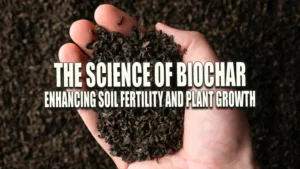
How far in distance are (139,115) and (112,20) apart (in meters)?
0.72

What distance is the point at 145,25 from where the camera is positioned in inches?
156

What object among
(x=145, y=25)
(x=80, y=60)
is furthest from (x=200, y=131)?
(x=145, y=25)

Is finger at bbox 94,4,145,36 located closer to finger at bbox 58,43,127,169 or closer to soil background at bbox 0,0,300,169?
finger at bbox 58,43,127,169

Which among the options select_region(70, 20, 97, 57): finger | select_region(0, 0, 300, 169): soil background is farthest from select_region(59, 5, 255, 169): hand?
select_region(0, 0, 300, 169): soil background

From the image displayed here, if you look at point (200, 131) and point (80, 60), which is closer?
point (200, 131)

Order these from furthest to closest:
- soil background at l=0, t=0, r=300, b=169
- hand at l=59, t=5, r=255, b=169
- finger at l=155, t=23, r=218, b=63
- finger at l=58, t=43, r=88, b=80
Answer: soil background at l=0, t=0, r=300, b=169 → finger at l=58, t=43, r=88, b=80 → finger at l=155, t=23, r=218, b=63 → hand at l=59, t=5, r=255, b=169

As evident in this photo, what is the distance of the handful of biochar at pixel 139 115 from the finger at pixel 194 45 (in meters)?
0.05

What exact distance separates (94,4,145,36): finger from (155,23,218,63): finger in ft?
0.88

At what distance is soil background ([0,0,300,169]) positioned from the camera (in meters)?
3.85

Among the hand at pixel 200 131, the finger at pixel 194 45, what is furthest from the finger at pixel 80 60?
the finger at pixel 194 45

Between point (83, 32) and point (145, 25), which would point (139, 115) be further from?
point (145, 25)

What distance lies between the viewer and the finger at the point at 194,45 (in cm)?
295

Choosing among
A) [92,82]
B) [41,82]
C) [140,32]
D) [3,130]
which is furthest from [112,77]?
[3,130]

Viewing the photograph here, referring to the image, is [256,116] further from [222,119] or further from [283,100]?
[222,119]
